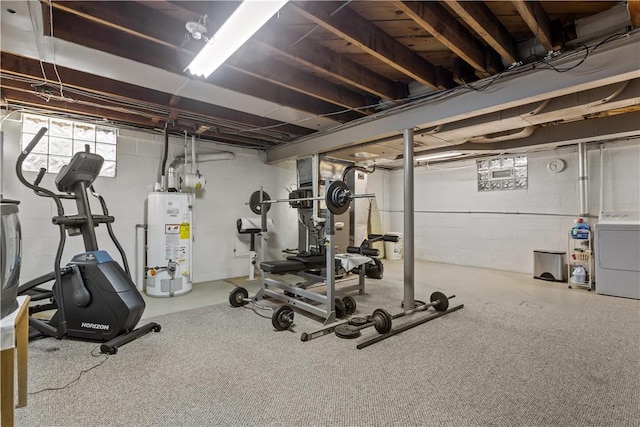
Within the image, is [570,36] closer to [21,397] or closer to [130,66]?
[130,66]

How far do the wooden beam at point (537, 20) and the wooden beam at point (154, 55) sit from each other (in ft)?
6.34

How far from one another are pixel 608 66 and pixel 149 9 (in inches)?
138

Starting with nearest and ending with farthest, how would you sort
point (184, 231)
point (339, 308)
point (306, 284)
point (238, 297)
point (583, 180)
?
point (339, 308)
point (238, 297)
point (306, 284)
point (184, 231)
point (583, 180)

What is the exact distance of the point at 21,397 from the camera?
1277mm

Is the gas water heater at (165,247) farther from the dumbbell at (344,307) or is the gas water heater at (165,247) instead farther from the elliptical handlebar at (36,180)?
the dumbbell at (344,307)

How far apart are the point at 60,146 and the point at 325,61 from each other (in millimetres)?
3639

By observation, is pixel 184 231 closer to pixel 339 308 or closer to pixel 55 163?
pixel 55 163

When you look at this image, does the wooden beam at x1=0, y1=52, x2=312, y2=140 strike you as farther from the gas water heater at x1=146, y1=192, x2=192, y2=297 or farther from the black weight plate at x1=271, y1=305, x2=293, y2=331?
the black weight plate at x1=271, y1=305, x2=293, y2=331

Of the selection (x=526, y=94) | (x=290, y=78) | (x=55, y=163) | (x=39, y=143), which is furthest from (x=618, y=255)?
(x=39, y=143)

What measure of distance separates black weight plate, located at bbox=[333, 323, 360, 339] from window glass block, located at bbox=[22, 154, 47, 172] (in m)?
4.13

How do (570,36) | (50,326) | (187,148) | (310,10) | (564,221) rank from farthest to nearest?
(564,221)
(187,148)
(50,326)
(570,36)
(310,10)

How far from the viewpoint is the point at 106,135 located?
4.26 meters

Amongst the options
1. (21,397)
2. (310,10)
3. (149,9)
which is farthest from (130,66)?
(21,397)

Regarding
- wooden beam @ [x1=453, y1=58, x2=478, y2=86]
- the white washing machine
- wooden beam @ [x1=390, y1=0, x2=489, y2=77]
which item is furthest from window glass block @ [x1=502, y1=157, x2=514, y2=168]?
wooden beam @ [x1=390, y1=0, x2=489, y2=77]
